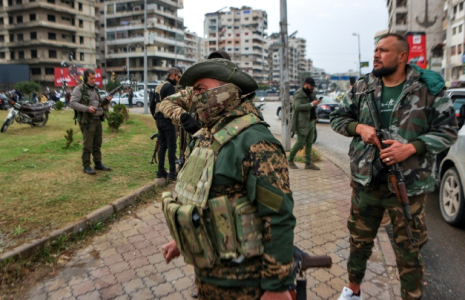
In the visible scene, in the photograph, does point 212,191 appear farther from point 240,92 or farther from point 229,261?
point 240,92

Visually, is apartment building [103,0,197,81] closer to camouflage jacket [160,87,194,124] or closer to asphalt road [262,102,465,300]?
camouflage jacket [160,87,194,124]

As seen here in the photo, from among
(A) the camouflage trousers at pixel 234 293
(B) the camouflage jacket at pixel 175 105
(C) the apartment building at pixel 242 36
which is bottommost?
(A) the camouflage trousers at pixel 234 293

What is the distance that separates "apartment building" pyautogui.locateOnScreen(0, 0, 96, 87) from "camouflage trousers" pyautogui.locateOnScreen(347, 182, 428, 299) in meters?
65.7

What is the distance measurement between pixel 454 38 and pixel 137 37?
58.7m

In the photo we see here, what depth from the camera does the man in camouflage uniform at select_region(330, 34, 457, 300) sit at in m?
2.46

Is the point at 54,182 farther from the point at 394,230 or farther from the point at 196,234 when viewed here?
the point at 394,230

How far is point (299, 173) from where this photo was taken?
7.48 meters

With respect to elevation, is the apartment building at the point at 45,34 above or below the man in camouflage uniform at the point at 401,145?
above

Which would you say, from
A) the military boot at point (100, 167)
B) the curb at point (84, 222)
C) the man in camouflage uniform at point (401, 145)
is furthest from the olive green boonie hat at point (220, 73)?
the military boot at point (100, 167)

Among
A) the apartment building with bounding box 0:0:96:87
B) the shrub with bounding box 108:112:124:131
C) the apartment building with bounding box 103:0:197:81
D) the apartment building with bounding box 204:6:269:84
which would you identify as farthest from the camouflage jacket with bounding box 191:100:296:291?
the apartment building with bounding box 204:6:269:84

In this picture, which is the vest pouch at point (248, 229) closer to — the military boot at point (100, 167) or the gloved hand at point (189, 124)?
the gloved hand at point (189, 124)

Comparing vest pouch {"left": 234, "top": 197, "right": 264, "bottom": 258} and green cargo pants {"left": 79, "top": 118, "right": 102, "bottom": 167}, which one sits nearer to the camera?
vest pouch {"left": 234, "top": 197, "right": 264, "bottom": 258}

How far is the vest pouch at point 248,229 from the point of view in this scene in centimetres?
165

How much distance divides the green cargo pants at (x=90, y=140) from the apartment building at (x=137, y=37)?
72.5 meters
